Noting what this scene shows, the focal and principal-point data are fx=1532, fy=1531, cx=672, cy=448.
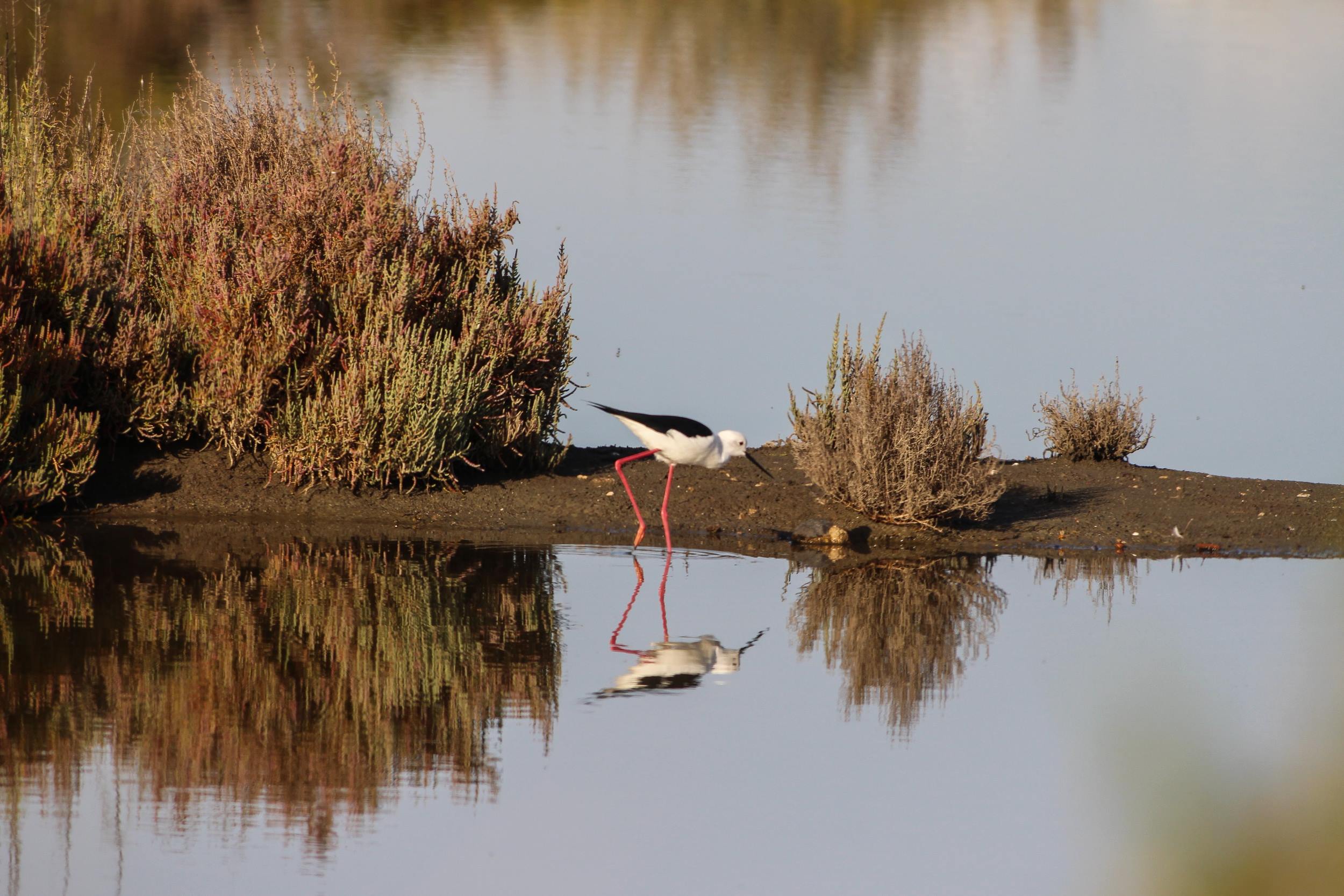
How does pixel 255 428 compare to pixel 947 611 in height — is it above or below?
above

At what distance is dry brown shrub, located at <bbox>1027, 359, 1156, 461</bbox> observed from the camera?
471 inches

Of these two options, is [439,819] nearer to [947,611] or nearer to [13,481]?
[947,611]

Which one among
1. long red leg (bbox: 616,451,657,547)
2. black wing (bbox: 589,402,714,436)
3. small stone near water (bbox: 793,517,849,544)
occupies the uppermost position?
black wing (bbox: 589,402,714,436)

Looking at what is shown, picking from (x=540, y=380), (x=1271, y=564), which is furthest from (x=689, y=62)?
(x=1271, y=564)

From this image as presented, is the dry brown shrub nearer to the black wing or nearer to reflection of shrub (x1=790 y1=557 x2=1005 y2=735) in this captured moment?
reflection of shrub (x1=790 y1=557 x2=1005 y2=735)

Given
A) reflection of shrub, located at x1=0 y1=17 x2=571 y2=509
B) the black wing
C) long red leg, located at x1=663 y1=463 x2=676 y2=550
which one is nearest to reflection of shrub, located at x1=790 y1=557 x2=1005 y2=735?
long red leg, located at x1=663 y1=463 x2=676 y2=550

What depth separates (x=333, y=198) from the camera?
34.6ft

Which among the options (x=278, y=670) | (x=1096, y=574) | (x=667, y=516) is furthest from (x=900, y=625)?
(x=278, y=670)

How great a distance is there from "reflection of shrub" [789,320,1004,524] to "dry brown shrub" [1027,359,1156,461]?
1708 mm

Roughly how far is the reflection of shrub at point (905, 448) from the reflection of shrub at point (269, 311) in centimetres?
211

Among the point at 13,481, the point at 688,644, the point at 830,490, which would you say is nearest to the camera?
the point at 688,644

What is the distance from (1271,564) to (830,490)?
9.14 ft

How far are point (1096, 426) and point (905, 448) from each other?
287 cm

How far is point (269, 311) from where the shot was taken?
32.8 feet
